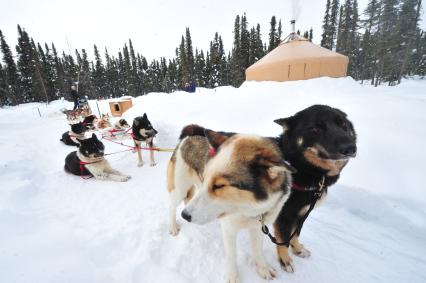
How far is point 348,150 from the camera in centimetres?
154

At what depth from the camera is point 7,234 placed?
6.40ft

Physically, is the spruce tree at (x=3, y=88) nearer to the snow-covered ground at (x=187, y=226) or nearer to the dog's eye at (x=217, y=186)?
the snow-covered ground at (x=187, y=226)

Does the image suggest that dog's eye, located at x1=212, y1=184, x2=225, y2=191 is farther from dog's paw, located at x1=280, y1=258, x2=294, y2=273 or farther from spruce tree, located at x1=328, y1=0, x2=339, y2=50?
spruce tree, located at x1=328, y1=0, x2=339, y2=50

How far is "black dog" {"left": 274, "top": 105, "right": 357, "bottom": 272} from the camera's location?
67.3 inches

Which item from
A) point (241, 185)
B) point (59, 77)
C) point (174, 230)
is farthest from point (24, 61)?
point (241, 185)

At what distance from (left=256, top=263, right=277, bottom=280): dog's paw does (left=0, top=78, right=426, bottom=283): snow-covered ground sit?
0.05 metres

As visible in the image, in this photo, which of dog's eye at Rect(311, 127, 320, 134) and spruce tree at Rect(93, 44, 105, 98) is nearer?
dog's eye at Rect(311, 127, 320, 134)

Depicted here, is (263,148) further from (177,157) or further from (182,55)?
(182,55)

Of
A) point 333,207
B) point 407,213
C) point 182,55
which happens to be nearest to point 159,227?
point 333,207

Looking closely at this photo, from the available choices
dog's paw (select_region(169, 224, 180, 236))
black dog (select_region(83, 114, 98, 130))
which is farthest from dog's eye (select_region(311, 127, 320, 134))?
black dog (select_region(83, 114, 98, 130))

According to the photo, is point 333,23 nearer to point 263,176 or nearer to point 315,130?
point 315,130

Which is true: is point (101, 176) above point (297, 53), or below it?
below

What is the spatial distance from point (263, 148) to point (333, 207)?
8.27 feet

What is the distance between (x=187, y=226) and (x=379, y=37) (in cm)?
3361
